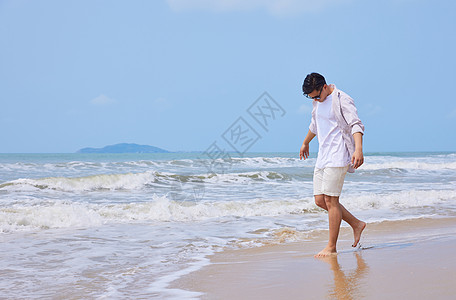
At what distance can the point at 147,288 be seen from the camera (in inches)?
121

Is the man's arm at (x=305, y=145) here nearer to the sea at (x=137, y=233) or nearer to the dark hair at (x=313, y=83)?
the dark hair at (x=313, y=83)

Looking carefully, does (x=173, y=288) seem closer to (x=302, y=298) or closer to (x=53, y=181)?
(x=302, y=298)

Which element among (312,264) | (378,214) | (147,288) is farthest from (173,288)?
(378,214)

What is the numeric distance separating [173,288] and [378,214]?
215 inches

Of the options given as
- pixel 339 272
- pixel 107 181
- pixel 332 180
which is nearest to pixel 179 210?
pixel 332 180

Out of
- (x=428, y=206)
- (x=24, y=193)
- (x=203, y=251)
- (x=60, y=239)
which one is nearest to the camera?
(x=203, y=251)

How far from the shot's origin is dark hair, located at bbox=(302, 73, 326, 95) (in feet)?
12.3

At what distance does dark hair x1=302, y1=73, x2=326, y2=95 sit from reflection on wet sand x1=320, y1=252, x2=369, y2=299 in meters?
1.41

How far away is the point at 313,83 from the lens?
12.3ft

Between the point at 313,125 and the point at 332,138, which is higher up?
the point at 313,125

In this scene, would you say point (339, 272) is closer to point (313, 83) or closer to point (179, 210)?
point (313, 83)

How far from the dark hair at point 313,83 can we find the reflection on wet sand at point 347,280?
141 centimetres

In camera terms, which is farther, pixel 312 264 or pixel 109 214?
pixel 109 214

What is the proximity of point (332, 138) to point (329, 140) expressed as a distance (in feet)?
0.11
